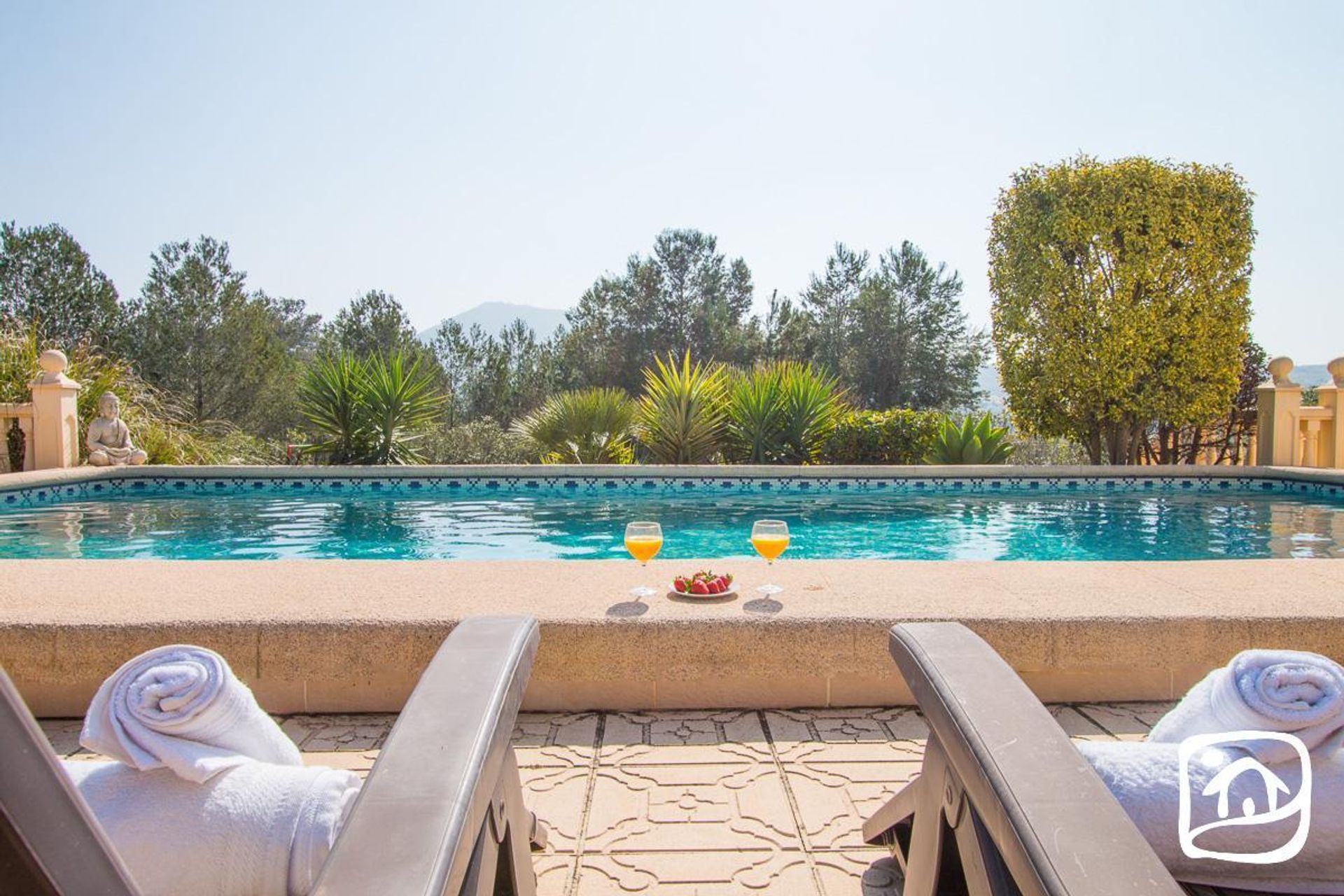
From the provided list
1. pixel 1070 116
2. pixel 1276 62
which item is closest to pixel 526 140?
pixel 1070 116

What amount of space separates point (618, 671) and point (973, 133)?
977 centimetres

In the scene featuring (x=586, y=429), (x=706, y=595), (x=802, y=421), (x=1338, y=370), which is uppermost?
(x=1338, y=370)

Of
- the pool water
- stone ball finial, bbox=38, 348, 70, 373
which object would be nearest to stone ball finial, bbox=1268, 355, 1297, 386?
the pool water

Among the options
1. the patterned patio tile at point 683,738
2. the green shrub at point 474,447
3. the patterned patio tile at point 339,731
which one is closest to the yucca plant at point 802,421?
the green shrub at point 474,447

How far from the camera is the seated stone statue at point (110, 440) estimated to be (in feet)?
33.5

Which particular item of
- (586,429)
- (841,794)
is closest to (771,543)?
(841,794)

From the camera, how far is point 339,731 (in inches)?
103

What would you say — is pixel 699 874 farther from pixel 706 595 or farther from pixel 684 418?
pixel 684 418

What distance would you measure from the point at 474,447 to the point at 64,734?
1160 centimetres

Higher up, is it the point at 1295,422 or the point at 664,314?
the point at 664,314

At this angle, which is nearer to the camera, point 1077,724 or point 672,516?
point 1077,724

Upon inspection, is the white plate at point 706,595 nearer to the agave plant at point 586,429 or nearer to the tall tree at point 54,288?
the agave plant at point 586,429

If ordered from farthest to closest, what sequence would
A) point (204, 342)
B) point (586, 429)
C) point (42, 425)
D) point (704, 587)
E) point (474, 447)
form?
point (204, 342)
point (474, 447)
point (586, 429)
point (42, 425)
point (704, 587)

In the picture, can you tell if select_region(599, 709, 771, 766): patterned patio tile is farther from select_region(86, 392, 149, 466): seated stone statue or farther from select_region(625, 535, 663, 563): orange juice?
select_region(86, 392, 149, 466): seated stone statue
